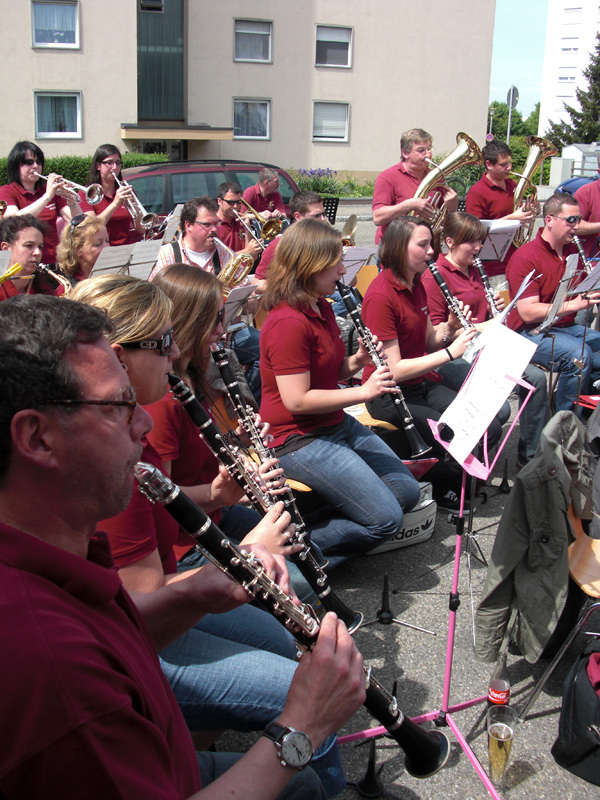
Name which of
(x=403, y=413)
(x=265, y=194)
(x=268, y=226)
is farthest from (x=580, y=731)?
(x=265, y=194)

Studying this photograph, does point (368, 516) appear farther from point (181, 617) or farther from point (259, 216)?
point (259, 216)

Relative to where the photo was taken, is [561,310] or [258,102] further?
[258,102]

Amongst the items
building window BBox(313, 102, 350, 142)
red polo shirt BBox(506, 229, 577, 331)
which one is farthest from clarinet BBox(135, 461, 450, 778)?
building window BBox(313, 102, 350, 142)

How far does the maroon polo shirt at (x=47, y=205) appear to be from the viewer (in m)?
6.16

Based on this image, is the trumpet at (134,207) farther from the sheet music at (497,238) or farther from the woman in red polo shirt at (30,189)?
the sheet music at (497,238)

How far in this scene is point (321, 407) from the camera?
139 inches

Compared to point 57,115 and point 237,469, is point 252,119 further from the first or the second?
point 237,469

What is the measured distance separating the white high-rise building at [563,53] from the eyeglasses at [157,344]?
52.1 meters

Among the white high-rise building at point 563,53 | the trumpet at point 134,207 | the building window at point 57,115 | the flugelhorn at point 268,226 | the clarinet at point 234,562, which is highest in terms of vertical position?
the white high-rise building at point 563,53

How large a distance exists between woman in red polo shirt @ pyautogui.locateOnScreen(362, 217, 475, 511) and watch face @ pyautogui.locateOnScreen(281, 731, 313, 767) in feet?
10.0

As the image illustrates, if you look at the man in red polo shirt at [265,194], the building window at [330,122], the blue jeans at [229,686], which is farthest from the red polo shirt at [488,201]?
the building window at [330,122]

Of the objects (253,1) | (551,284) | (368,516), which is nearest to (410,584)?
(368,516)

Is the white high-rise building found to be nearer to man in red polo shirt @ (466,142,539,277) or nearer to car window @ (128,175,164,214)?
car window @ (128,175,164,214)

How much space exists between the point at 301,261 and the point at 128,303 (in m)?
1.53
